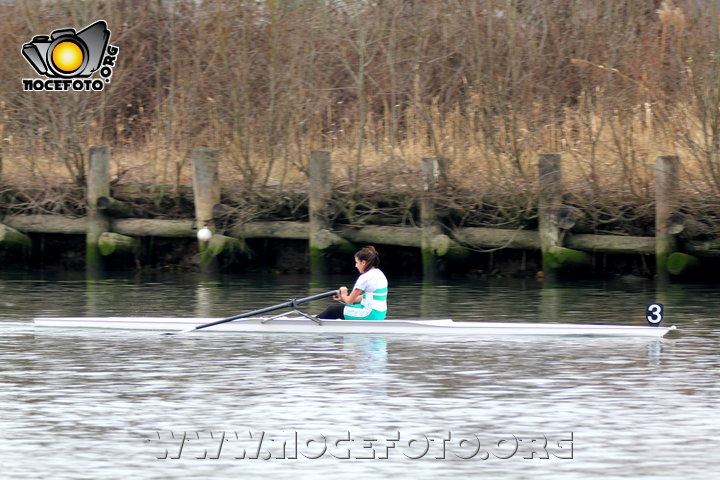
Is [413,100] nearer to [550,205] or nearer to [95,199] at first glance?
[550,205]

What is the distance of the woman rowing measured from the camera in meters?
15.1

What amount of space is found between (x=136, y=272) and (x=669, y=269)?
31.0 feet

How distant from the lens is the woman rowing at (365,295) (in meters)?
15.1

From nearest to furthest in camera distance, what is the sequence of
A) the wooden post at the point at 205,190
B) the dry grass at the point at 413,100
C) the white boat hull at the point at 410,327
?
the white boat hull at the point at 410,327
the dry grass at the point at 413,100
the wooden post at the point at 205,190

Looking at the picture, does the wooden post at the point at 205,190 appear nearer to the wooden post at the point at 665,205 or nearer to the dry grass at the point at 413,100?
the dry grass at the point at 413,100

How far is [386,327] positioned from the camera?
49.6ft

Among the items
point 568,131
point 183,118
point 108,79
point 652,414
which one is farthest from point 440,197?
point 652,414

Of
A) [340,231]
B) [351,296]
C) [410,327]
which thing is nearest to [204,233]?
[340,231]

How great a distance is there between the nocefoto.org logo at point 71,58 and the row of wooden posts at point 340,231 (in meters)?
2.39

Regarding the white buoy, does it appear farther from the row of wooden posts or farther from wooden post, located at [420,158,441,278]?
wooden post, located at [420,158,441,278]

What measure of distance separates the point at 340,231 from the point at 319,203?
0.63 meters

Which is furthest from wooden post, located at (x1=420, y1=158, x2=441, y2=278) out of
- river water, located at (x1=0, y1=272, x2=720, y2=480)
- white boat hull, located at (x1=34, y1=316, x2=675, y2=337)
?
white boat hull, located at (x1=34, y1=316, x2=675, y2=337)

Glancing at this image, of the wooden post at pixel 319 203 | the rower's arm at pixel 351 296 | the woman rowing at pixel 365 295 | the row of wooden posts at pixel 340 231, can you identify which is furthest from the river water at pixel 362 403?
the wooden post at pixel 319 203

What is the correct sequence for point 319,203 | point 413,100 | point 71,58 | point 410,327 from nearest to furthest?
point 410,327
point 319,203
point 413,100
point 71,58
